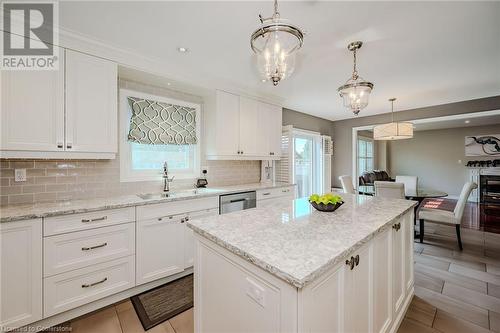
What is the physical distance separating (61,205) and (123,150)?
34.0 inches

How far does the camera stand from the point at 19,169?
197cm

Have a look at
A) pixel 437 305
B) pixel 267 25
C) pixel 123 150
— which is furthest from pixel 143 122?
pixel 437 305

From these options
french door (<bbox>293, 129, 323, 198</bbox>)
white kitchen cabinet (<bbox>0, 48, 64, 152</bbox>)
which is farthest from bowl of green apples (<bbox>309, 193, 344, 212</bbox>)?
french door (<bbox>293, 129, 323, 198</bbox>)

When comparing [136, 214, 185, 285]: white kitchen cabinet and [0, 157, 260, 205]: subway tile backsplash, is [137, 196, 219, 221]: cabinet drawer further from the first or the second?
[0, 157, 260, 205]: subway tile backsplash

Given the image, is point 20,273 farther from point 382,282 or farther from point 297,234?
point 382,282

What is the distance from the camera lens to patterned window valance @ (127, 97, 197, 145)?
2.66m

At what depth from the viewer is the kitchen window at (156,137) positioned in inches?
103

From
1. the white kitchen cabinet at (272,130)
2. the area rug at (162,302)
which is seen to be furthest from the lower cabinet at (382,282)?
the white kitchen cabinet at (272,130)

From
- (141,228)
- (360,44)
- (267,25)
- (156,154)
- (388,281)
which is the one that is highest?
(360,44)

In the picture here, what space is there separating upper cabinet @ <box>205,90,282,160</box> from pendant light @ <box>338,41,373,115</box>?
1579 millimetres

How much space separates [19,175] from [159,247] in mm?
1414

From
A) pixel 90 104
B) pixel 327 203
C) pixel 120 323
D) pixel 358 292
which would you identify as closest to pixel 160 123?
pixel 90 104

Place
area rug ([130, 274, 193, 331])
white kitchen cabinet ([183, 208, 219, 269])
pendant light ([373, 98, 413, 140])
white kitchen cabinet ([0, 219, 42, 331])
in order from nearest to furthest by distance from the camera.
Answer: white kitchen cabinet ([0, 219, 42, 331]) < area rug ([130, 274, 193, 331]) < white kitchen cabinet ([183, 208, 219, 269]) < pendant light ([373, 98, 413, 140])

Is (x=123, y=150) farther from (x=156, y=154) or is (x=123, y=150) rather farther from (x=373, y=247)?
(x=373, y=247)
